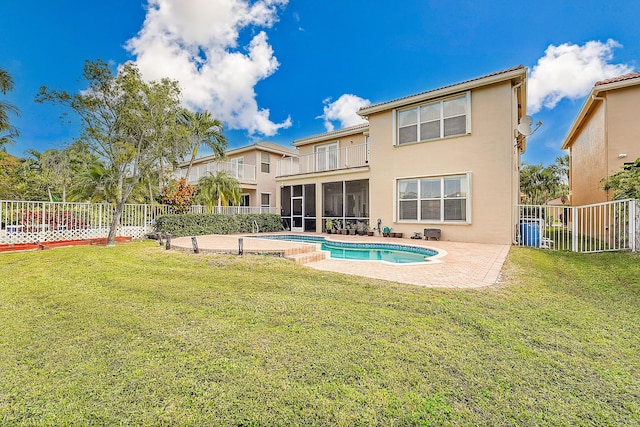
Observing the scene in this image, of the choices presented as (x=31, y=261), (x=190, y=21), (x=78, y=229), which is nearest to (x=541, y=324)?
(x=31, y=261)

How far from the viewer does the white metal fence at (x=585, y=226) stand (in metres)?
8.64

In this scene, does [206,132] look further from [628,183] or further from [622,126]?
[622,126]

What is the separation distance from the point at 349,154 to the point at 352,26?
778 centimetres

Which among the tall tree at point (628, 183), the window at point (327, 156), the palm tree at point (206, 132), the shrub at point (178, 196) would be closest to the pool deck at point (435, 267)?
the tall tree at point (628, 183)

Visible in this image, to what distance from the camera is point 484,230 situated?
12.7 m

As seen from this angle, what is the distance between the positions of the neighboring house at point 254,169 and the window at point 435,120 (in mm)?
11964

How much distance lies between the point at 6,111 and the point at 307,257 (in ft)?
42.5

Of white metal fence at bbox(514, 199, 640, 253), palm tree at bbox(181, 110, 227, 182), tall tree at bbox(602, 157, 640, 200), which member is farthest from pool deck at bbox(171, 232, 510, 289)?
palm tree at bbox(181, 110, 227, 182)

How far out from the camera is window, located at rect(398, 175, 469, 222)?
13.3 metres

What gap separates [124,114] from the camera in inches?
451

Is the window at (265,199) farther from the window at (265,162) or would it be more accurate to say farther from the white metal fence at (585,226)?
the white metal fence at (585,226)

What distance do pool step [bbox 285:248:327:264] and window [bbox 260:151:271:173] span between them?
1622 cm

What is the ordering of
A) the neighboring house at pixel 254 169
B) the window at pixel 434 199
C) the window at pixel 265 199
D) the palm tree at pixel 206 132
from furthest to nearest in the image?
the window at pixel 265 199 → the neighboring house at pixel 254 169 → the palm tree at pixel 206 132 → the window at pixel 434 199

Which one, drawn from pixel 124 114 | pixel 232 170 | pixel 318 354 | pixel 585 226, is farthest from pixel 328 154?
pixel 318 354
